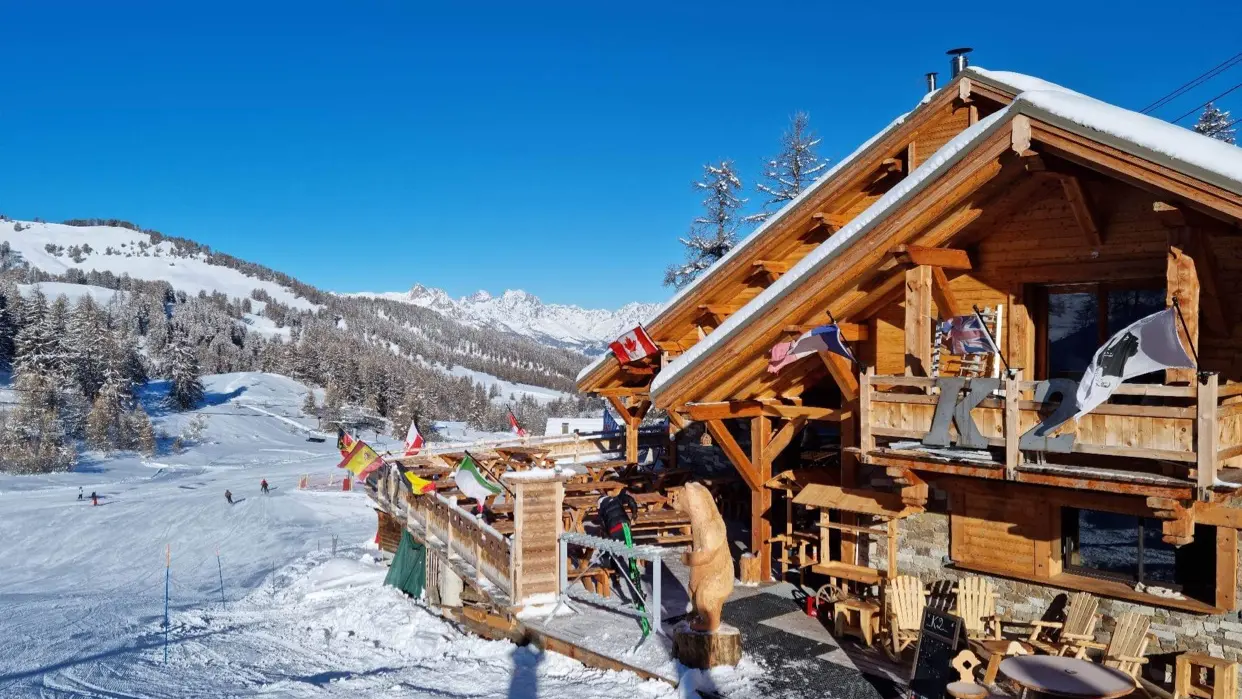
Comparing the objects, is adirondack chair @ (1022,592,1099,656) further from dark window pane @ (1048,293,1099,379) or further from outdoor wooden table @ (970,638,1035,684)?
dark window pane @ (1048,293,1099,379)

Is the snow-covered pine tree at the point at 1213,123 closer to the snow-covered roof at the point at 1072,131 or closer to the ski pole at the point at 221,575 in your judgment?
the snow-covered roof at the point at 1072,131

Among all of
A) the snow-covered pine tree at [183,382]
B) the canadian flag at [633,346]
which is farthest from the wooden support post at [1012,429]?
the snow-covered pine tree at [183,382]

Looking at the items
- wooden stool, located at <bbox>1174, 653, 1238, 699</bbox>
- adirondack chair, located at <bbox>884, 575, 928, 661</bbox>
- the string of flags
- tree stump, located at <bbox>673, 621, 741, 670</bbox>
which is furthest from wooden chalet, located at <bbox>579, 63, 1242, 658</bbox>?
tree stump, located at <bbox>673, 621, 741, 670</bbox>

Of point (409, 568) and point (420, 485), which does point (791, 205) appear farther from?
point (409, 568)

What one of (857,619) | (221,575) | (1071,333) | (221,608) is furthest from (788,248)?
(221,575)

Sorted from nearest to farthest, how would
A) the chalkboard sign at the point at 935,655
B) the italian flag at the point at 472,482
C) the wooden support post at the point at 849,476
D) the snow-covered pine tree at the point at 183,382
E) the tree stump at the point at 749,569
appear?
1. the chalkboard sign at the point at 935,655
2. the wooden support post at the point at 849,476
3. the tree stump at the point at 749,569
4. the italian flag at the point at 472,482
5. the snow-covered pine tree at the point at 183,382

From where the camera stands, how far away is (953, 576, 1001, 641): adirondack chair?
33.9ft

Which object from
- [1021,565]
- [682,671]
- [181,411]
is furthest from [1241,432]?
[181,411]

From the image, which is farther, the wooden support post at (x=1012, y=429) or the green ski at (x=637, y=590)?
the green ski at (x=637, y=590)

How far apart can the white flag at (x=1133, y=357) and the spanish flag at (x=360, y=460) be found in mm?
17054

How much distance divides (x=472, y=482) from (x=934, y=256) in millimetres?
8108

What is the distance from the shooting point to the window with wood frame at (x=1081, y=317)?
33.5 ft

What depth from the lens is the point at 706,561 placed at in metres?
9.50

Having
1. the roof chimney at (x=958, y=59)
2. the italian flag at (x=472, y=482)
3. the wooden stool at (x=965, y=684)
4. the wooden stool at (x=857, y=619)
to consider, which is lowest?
the wooden stool at (x=857, y=619)
